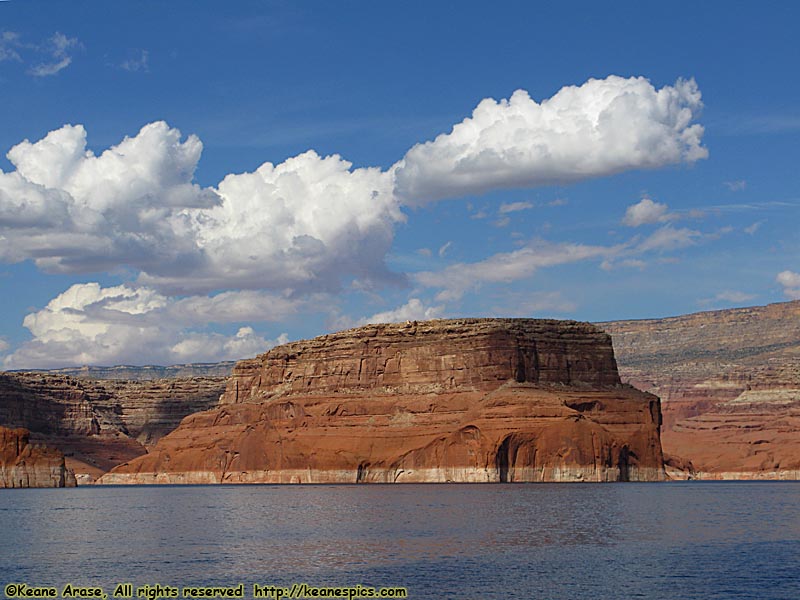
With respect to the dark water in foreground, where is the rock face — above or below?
above

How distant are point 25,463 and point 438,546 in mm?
113786

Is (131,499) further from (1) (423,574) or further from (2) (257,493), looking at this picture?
(1) (423,574)

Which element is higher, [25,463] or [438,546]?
[25,463]

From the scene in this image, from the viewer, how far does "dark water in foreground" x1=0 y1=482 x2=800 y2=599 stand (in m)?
68.8

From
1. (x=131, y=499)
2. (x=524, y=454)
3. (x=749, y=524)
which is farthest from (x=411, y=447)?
(x=749, y=524)

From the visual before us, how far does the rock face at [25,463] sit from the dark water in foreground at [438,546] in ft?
117

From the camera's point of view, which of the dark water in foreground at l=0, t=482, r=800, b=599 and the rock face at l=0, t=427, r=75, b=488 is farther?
the rock face at l=0, t=427, r=75, b=488

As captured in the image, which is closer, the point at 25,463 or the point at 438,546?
the point at 438,546

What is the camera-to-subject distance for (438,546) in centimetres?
8494

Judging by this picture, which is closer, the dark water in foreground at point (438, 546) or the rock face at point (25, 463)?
the dark water in foreground at point (438, 546)

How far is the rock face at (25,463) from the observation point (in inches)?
7047

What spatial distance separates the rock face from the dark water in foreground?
3570 cm

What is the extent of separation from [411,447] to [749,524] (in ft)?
304

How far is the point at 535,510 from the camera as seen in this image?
120250mm
